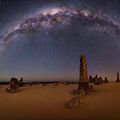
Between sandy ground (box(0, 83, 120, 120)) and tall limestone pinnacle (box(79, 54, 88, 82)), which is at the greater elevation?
tall limestone pinnacle (box(79, 54, 88, 82))

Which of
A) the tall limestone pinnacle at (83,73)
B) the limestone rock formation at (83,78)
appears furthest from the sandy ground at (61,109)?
the tall limestone pinnacle at (83,73)

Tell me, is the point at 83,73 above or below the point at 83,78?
above

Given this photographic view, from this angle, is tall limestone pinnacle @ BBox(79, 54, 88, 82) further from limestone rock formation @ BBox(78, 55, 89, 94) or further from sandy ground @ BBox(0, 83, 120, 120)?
sandy ground @ BBox(0, 83, 120, 120)

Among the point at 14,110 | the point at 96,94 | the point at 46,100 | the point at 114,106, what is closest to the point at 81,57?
the point at 96,94

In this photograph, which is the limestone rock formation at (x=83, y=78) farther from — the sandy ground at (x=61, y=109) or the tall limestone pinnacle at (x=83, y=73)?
the sandy ground at (x=61, y=109)

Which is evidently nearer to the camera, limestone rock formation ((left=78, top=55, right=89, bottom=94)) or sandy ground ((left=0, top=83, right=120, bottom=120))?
sandy ground ((left=0, top=83, right=120, bottom=120))

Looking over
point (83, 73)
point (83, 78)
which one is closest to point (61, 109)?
point (83, 78)

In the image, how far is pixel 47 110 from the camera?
63.3 feet

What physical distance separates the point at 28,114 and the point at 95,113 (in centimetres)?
499

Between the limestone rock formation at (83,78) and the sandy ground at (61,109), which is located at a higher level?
the limestone rock formation at (83,78)

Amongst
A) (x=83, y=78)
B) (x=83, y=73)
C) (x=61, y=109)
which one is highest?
(x=83, y=73)

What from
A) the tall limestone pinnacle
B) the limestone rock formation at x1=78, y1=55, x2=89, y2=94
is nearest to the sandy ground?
the limestone rock formation at x1=78, y1=55, x2=89, y2=94

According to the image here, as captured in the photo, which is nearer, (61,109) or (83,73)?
(61,109)

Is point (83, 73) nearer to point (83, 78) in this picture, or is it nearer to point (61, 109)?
point (83, 78)
